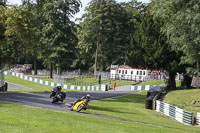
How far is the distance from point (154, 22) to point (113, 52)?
Result: 41.5 m

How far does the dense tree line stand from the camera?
942 inches

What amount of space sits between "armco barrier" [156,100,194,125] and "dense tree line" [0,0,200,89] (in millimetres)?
4692

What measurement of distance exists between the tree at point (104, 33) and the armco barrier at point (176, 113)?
4824 cm

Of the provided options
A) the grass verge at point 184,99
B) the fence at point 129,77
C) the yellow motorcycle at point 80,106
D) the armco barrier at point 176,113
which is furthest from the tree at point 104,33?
the yellow motorcycle at point 80,106

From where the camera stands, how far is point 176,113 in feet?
72.9

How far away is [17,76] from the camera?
69938mm

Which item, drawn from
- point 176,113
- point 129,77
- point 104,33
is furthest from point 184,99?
point 104,33

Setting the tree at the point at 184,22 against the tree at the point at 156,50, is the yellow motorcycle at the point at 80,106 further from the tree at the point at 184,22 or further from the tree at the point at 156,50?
the tree at the point at 156,50

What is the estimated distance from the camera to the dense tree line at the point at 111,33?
2393cm

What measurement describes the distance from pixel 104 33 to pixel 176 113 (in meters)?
54.8

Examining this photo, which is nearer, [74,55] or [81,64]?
[74,55]

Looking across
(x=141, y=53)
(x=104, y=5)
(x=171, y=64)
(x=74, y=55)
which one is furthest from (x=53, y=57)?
(x=171, y=64)

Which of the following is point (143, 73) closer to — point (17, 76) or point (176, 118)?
point (17, 76)

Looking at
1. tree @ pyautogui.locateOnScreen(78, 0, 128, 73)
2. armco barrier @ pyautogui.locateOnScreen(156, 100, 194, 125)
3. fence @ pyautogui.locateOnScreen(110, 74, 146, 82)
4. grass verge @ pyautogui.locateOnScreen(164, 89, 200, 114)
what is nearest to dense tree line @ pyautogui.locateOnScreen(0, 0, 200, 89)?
tree @ pyautogui.locateOnScreen(78, 0, 128, 73)
